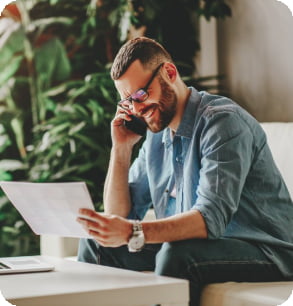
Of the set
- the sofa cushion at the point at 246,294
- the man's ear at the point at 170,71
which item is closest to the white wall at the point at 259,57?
the man's ear at the point at 170,71

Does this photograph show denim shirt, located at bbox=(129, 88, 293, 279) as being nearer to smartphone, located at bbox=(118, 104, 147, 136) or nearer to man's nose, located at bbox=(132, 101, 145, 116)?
man's nose, located at bbox=(132, 101, 145, 116)

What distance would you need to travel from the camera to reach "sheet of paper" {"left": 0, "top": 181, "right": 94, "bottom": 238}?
5.05ft

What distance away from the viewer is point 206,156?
5.84 feet

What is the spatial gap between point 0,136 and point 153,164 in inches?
70.4

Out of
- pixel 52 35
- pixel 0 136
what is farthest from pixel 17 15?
pixel 0 136

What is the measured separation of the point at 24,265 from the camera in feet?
5.79

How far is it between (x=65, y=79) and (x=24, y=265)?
2388mm

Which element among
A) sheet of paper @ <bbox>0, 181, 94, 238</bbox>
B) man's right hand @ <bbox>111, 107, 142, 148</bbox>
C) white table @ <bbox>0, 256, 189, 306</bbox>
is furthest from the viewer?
man's right hand @ <bbox>111, 107, 142, 148</bbox>

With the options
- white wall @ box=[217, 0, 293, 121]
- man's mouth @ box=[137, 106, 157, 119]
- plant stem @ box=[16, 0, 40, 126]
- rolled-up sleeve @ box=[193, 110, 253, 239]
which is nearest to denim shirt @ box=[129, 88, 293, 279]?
rolled-up sleeve @ box=[193, 110, 253, 239]

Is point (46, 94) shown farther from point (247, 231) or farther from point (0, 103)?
point (247, 231)

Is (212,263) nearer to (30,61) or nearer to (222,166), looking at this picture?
(222,166)

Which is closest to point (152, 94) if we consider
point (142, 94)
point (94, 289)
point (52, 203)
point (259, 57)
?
point (142, 94)

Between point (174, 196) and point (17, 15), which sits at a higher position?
point (17, 15)

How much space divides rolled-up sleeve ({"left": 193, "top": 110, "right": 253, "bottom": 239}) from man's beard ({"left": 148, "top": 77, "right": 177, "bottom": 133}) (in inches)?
6.7
